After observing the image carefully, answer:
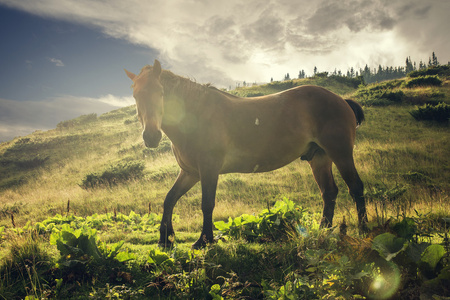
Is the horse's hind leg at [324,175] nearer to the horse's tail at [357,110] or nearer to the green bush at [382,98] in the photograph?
the horse's tail at [357,110]

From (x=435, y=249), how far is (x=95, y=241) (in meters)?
3.92

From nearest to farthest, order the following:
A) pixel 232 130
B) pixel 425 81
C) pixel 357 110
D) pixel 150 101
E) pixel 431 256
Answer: pixel 431 256 → pixel 150 101 → pixel 232 130 → pixel 357 110 → pixel 425 81

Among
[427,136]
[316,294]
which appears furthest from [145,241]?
[427,136]

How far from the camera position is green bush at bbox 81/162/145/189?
14.9 m

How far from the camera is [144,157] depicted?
66.0ft

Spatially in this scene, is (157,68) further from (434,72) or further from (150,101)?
(434,72)

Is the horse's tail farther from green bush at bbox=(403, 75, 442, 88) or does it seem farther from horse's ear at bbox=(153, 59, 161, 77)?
green bush at bbox=(403, 75, 442, 88)

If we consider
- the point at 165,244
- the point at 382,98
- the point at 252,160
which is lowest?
the point at 165,244

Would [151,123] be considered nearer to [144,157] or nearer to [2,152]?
[144,157]

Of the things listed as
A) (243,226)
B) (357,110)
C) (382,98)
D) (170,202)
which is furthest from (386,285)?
(382,98)

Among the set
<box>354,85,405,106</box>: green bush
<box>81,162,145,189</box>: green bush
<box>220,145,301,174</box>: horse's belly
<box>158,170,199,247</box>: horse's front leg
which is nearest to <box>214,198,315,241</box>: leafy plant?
<box>220,145,301,174</box>: horse's belly

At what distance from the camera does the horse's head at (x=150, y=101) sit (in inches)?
163

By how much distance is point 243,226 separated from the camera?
4789 millimetres

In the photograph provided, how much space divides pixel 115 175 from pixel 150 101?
41.6ft
